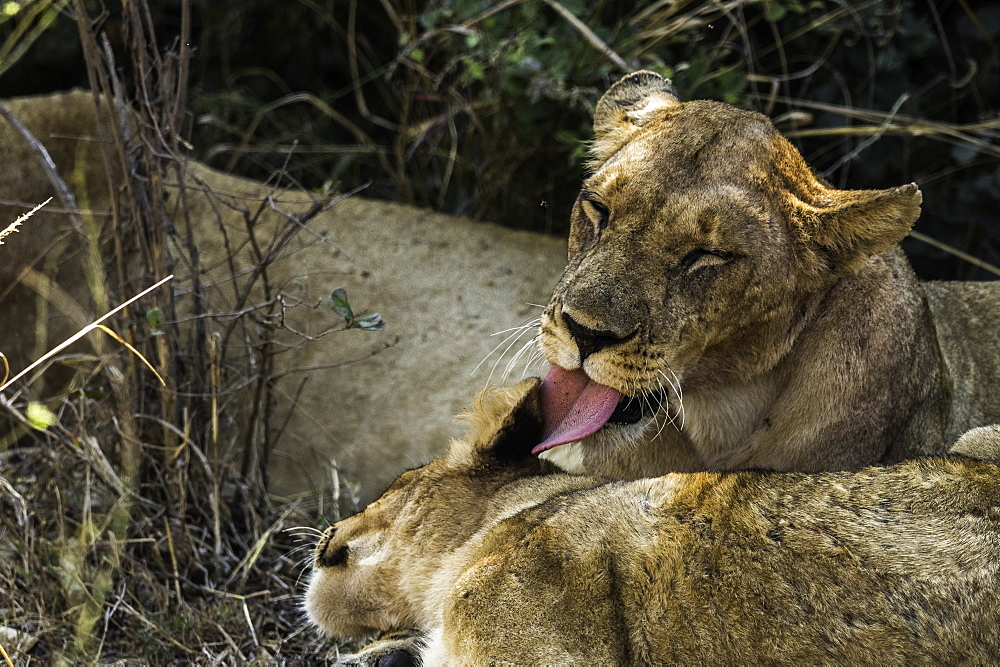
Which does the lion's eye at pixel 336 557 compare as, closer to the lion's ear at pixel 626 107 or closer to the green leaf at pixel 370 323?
the green leaf at pixel 370 323

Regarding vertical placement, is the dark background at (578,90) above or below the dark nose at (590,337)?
above

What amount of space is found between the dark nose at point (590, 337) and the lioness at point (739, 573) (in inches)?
13.6

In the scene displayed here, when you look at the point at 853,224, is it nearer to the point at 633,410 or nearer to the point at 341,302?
the point at 633,410

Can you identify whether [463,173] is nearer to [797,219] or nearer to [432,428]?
[432,428]

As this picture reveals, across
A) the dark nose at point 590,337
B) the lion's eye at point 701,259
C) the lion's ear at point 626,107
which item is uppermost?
the lion's ear at point 626,107

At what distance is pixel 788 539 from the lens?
1711 mm

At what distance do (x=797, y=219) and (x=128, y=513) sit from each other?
174 centimetres

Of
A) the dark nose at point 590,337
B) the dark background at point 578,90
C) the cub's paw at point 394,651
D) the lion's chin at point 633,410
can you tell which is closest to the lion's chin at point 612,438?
the lion's chin at point 633,410

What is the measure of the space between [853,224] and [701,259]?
12.7 inches

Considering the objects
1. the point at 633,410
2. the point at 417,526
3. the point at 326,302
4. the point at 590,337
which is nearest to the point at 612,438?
the point at 633,410

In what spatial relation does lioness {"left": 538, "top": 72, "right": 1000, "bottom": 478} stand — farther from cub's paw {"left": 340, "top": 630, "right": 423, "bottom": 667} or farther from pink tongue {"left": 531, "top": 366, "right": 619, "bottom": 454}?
cub's paw {"left": 340, "top": 630, "right": 423, "bottom": 667}

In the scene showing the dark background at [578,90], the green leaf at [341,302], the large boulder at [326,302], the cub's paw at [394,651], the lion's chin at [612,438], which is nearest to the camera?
the cub's paw at [394,651]

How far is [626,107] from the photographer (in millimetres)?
2736

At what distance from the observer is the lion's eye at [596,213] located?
2373mm
